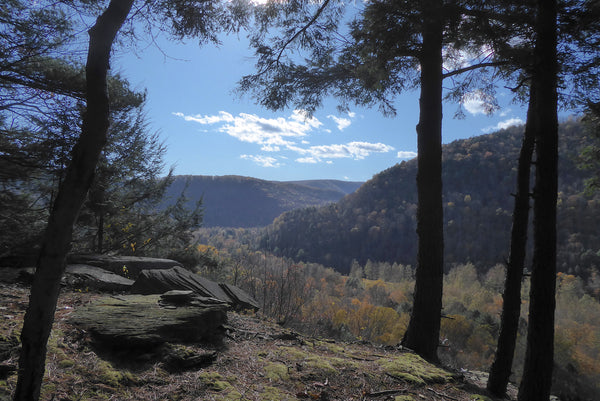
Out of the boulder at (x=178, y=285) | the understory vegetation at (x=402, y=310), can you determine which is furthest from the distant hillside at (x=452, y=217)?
the boulder at (x=178, y=285)

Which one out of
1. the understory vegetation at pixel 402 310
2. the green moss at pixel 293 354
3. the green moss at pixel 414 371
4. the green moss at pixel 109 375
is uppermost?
the green moss at pixel 109 375

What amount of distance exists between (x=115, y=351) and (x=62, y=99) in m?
5.21

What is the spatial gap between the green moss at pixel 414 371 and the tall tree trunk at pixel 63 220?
2.92 metres

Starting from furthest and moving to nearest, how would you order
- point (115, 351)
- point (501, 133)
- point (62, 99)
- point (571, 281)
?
point (501, 133)
point (571, 281)
point (62, 99)
point (115, 351)

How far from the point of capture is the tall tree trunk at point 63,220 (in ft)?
5.93

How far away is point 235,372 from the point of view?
3.02m

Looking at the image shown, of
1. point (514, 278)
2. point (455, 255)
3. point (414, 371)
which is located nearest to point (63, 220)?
point (414, 371)

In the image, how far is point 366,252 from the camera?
302 feet

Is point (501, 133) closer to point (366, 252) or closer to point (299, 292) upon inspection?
point (366, 252)

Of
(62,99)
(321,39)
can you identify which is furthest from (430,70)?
(62,99)

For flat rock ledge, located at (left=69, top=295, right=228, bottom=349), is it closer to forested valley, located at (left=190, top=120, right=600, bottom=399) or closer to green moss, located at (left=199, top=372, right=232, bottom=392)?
green moss, located at (left=199, top=372, right=232, bottom=392)

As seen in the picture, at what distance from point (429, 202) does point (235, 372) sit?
3.32m

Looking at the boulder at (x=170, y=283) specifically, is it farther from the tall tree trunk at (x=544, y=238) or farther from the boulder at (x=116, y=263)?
the tall tree trunk at (x=544, y=238)

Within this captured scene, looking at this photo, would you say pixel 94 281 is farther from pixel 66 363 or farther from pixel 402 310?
pixel 402 310
